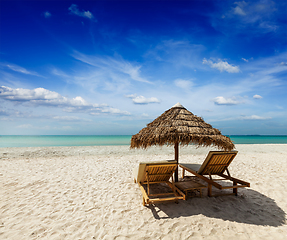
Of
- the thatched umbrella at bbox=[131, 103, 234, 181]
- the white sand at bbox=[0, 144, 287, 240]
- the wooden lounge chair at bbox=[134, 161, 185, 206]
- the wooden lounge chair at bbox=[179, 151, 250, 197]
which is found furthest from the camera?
the wooden lounge chair at bbox=[179, 151, 250, 197]

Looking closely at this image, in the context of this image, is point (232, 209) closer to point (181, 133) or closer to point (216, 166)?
point (216, 166)

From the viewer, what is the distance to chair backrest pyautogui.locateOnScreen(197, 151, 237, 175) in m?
3.95

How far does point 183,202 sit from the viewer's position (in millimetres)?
3738

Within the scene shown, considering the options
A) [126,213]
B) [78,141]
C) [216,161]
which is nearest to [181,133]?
[216,161]

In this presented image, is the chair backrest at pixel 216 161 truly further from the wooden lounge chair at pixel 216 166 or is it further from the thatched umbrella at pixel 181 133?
the thatched umbrella at pixel 181 133

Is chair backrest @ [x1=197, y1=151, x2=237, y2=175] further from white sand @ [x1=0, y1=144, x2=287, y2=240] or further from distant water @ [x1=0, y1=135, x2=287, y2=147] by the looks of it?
distant water @ [x1=0, y1=135, x2=287, y2=147]

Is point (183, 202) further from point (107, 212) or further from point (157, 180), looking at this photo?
point (107, 212)

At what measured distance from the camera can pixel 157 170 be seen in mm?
3887

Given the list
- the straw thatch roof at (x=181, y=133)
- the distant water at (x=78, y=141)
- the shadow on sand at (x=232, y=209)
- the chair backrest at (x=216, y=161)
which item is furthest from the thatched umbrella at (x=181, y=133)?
the distant water at (x=78, y=141)

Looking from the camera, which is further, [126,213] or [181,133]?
[181,133]

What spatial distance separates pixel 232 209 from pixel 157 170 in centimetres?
178

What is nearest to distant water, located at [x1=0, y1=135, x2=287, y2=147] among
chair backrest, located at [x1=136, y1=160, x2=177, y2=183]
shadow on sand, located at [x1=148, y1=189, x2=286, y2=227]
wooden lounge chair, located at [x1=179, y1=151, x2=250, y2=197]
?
wooden lounge chair, located at [x1=179, y1=151, x2=250, y2=197]

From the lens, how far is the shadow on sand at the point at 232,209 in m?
3.15

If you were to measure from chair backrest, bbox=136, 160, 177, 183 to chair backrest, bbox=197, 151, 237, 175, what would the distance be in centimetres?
87
